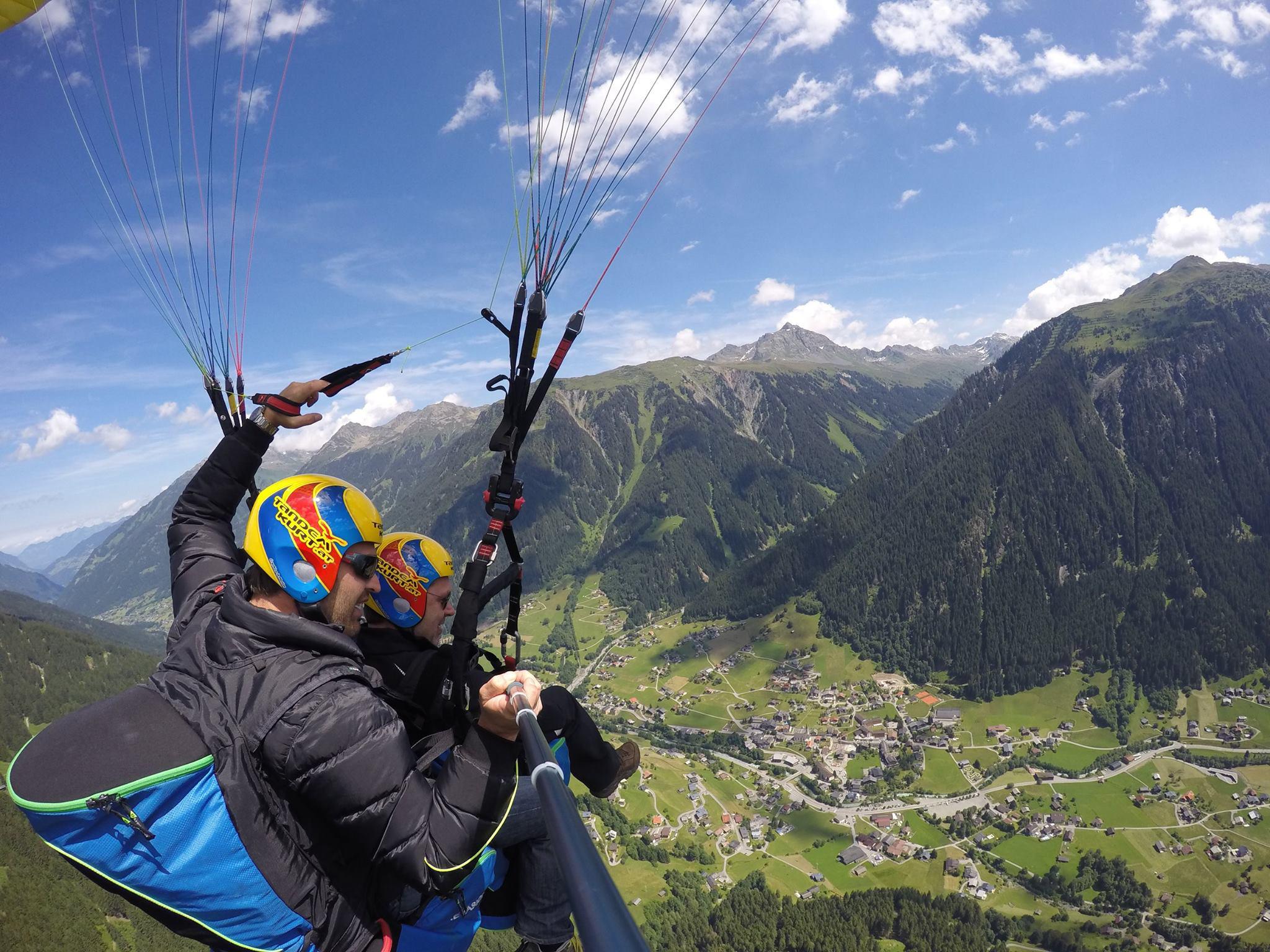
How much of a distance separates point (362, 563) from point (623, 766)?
9.78 ft

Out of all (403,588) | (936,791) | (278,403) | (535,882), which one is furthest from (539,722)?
(936,791)

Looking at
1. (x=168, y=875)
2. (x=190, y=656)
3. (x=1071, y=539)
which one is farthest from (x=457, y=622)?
(x=1071, y=539)

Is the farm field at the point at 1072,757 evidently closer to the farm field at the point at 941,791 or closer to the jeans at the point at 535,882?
the farm field at the point at 941,791

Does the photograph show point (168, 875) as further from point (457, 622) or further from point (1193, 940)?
point (1193, 940)

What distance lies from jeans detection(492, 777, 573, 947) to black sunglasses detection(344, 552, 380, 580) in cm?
217

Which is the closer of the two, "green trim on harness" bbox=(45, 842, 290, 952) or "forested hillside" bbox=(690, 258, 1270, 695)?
"green trim on harness" bbox=(45, 842, 290, 952)

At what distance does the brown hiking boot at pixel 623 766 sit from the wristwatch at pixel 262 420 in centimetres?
372

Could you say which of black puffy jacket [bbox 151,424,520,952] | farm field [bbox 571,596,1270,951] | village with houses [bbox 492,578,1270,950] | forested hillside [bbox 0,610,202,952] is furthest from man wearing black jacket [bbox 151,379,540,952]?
farm field [bbox 571,596,1270,951]

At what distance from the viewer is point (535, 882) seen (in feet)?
14.5

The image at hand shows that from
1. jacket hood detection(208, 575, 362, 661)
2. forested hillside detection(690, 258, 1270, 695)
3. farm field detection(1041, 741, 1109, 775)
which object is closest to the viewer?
jacket hood detection(208, 575, 362, 661)

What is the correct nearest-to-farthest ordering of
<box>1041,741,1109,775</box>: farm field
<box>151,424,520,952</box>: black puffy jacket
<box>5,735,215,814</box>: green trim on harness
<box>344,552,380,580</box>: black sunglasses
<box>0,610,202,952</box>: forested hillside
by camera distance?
<box>5,735,215,814</box>: green trim on harness → <box>151,424,520,952</box>: black puffy jacket → <box>344,552,380,580</box>: black sunglasses → <box>0,610,202,952</box>: forested hillside → <box>1041,741,1109,775</box>: farm field

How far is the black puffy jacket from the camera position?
2.35 meters

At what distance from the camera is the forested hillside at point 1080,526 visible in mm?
112125

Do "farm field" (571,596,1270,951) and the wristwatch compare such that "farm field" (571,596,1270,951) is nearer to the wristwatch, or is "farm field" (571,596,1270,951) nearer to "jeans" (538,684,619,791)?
"jeans" (538,684,619,791)
